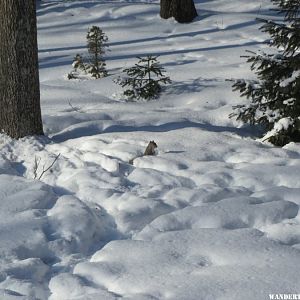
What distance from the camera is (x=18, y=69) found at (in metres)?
5.30

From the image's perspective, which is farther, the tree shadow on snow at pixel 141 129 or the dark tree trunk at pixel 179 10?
the dark tree trunk at pixel 179 10

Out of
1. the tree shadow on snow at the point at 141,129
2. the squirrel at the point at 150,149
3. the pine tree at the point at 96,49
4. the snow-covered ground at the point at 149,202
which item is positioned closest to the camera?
the snow-covered ground at the point at 149,202

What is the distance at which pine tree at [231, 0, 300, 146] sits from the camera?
204 inches

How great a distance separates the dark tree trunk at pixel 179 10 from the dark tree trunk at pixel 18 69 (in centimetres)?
722

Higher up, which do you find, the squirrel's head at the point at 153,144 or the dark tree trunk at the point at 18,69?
the dark tree trunk at the point at 18,69

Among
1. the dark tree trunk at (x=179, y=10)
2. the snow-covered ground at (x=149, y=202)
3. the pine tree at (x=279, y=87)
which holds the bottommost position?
the snow-covered ground at (x=149, y=202)

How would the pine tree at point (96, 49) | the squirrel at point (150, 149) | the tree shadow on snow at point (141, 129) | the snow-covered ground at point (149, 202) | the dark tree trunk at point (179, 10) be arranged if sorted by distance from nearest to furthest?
1. the snow-covered ground at point (149, 202)
2. the squirrel at point (150, 149)
3. the tree shadow on snow at point (141, 129)
4. the pine tree at point (96, 49)
5. the dark tree trunk at point (179, 10)

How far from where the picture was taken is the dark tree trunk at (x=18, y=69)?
5.17 metres

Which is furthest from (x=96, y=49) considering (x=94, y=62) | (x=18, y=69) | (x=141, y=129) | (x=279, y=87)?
(x=279, y=87)

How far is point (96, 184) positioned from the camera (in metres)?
4.37

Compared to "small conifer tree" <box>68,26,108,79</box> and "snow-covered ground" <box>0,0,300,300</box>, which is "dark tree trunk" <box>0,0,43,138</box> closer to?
"snow-covered ground" <box>0,0,300,300</box>

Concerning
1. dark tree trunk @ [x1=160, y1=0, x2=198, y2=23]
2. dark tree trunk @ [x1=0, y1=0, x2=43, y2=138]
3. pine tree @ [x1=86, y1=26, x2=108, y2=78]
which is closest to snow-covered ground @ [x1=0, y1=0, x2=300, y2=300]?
dark tree trunk @ [x1=0, y1=0, x2=43, y2=138]

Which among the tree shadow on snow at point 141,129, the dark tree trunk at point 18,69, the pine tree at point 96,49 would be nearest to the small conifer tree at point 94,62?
the pine tree at point 96,49

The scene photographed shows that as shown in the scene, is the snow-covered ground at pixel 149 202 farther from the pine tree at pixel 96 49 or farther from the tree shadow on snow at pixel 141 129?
the pine tree at pixel 96 49
